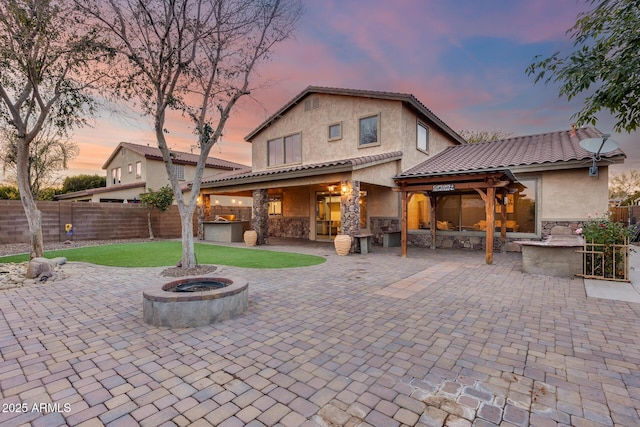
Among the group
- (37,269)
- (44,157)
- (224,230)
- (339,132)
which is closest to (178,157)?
(44,157)

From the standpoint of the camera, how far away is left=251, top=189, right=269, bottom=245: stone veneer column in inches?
562

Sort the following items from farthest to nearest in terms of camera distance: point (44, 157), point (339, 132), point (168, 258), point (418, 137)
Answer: point (44, 157) < point (339, 132) < point (418, 137) < point (168, 258)

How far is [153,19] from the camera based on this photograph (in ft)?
23.8

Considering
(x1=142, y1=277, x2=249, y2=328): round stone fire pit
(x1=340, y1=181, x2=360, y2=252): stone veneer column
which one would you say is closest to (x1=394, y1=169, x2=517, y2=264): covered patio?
(x1=340, y1=181, x2=360, y2=252): stone veneer column

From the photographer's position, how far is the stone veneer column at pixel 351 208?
1117 cm

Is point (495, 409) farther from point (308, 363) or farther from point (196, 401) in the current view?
point (196, 401)

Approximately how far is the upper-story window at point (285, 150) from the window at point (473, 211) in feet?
22.0

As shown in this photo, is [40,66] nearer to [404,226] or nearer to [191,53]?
[191,53]

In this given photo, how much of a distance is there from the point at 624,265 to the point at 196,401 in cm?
893

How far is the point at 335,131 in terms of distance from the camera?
1469 centimetres

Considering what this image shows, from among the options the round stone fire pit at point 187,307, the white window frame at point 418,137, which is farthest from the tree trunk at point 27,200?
the white window frame at point 418,137

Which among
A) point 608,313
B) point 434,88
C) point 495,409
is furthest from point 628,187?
point 495,409

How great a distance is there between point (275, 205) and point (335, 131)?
694cm

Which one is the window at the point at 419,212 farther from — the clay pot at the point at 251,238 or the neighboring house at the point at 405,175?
the clay pot at the point at 251,238
